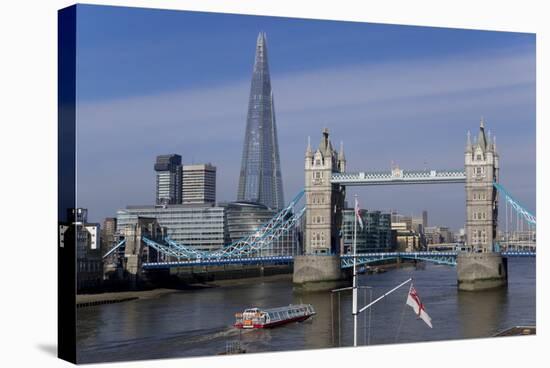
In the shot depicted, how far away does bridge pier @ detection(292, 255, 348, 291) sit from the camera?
33469mm

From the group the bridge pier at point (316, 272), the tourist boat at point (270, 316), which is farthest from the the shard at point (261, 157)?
the tourist boat at point (270, 316)

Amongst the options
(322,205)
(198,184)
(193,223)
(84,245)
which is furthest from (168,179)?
(193,223)

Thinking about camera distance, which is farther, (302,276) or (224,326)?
(302,276)

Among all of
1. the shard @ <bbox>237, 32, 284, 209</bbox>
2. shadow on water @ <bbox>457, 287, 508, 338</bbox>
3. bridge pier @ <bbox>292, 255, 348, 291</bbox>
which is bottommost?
shadow on water @ <bbox>457, 287, 508, 338</bbox>

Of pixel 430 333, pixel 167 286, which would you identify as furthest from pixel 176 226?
pixel 430 333

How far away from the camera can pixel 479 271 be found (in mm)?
33594

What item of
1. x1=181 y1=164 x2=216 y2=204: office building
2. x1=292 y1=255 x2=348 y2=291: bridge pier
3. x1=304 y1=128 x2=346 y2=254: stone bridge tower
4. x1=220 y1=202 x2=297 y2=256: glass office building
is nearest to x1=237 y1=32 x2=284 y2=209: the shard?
x1=220 y1=202 x2=297 y2=256: glass office building

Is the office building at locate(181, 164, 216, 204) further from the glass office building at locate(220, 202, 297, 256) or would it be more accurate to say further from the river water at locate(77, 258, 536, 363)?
the glass office building at locate(220, 202, 297, 256)

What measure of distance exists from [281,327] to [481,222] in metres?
14.3

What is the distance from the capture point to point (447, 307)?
2691cm

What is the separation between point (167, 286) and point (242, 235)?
469cm

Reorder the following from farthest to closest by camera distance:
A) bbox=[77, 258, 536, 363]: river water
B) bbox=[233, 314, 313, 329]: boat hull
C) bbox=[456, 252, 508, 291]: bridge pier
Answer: bbox=[456, 252, 508, 291]: bridge pier < bbox=[233, 314, 313, 329]: boat hull < bbox=[77, 258, 536, 363]: river water

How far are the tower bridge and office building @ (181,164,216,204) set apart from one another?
6.30ft

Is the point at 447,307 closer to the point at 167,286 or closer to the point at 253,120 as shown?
the point at 167,286
